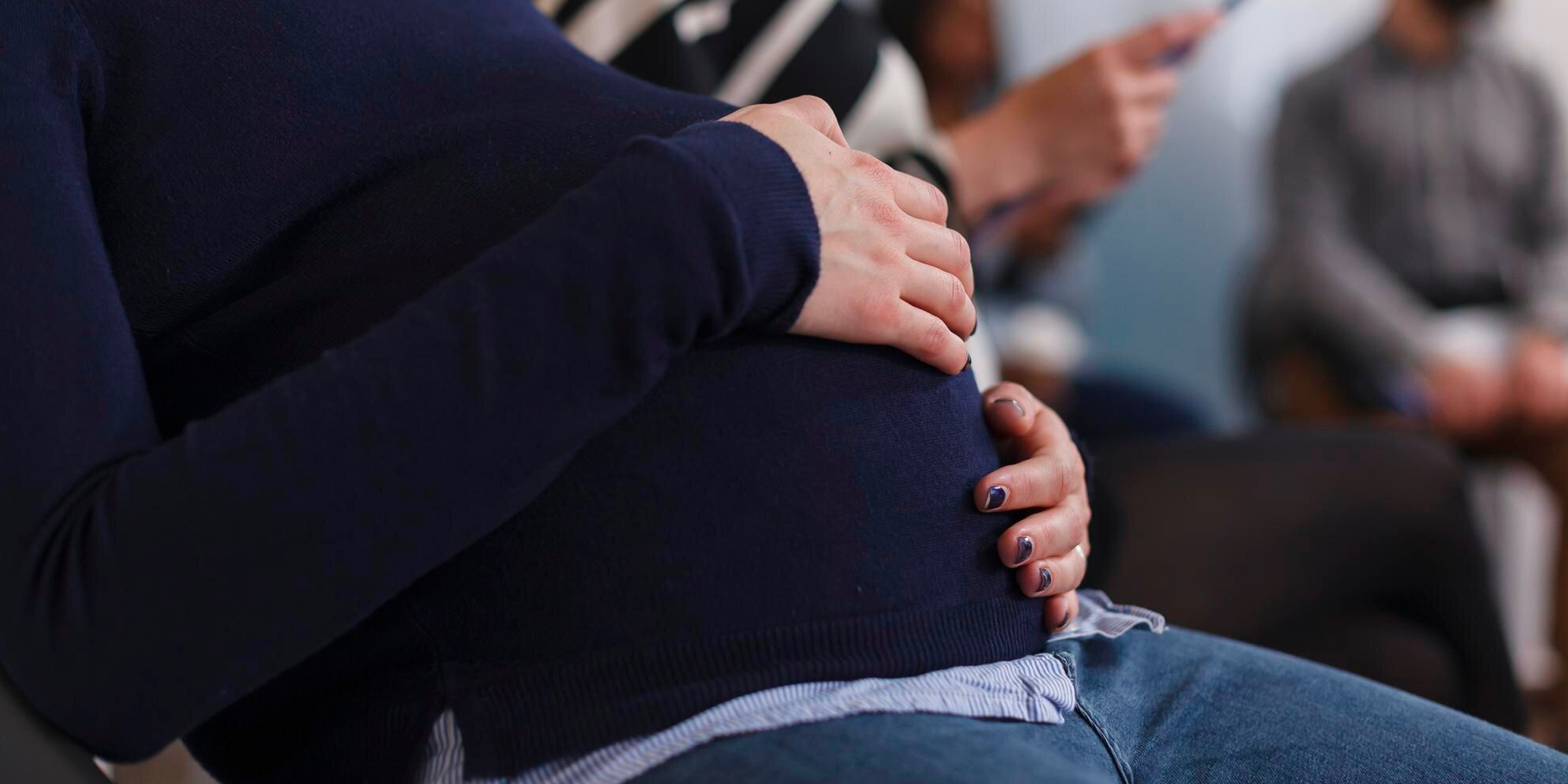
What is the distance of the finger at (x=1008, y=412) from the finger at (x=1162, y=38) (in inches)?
19.8

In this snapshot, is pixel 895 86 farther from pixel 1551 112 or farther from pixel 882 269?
pixel 1551 112

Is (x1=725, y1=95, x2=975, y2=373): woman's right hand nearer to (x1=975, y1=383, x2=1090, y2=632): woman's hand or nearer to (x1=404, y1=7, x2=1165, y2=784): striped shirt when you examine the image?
(x1=975, y1=383, x2=1090, y2=632): woman's hand

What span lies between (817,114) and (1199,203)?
8.96 feet

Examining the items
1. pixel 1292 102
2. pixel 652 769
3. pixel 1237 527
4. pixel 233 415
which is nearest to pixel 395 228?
pixel 233 415

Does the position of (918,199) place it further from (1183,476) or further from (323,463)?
(1183,476)

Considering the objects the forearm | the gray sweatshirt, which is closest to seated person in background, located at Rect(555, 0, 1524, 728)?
the forearm

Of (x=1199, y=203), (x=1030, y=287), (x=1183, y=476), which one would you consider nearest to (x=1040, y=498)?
(x=1183, y=476)

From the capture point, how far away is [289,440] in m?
0.42

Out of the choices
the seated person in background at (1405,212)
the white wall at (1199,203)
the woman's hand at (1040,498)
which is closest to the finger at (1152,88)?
the woman's hand at (1040,498)

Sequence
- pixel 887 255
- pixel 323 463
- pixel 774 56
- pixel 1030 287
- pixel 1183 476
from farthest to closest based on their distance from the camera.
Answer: pixel 1030 287
pixel 1183 476
pixel 774 56
pixel 887 255
pixel 323 463

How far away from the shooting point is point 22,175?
46 centimetres

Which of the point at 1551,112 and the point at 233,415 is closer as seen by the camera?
the point at 233,415

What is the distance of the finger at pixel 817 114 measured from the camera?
54cm

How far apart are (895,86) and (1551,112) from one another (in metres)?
2.01
